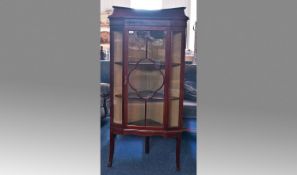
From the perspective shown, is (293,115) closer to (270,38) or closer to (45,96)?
(270,38)

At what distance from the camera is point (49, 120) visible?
4.23 ft

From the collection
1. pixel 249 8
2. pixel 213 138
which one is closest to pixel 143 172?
pixel 213 138

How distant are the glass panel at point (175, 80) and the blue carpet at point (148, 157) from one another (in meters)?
0.36

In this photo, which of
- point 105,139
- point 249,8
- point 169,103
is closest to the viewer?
point 249,8

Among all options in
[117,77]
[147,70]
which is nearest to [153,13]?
[147,70]

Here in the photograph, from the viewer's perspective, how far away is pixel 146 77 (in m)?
2.29

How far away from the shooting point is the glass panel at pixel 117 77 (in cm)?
222

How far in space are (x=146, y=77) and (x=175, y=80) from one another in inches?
8.0

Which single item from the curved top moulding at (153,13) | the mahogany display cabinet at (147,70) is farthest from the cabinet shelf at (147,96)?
the curved top moulding at (153,13)

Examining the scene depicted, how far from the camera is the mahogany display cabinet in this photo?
2148 millimetres

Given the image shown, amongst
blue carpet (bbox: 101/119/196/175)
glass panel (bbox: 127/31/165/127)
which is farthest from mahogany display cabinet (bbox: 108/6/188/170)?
blue carpet (bbox: 101/119/196/175)

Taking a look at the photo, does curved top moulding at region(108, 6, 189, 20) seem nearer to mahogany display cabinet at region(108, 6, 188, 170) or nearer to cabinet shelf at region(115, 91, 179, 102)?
mahogany display cabinet at region(108, 6, 188, 170)

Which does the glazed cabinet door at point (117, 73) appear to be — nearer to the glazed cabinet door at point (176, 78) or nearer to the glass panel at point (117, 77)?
the glass panel at point (117, 77)

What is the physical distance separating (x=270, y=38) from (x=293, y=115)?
0.30m
